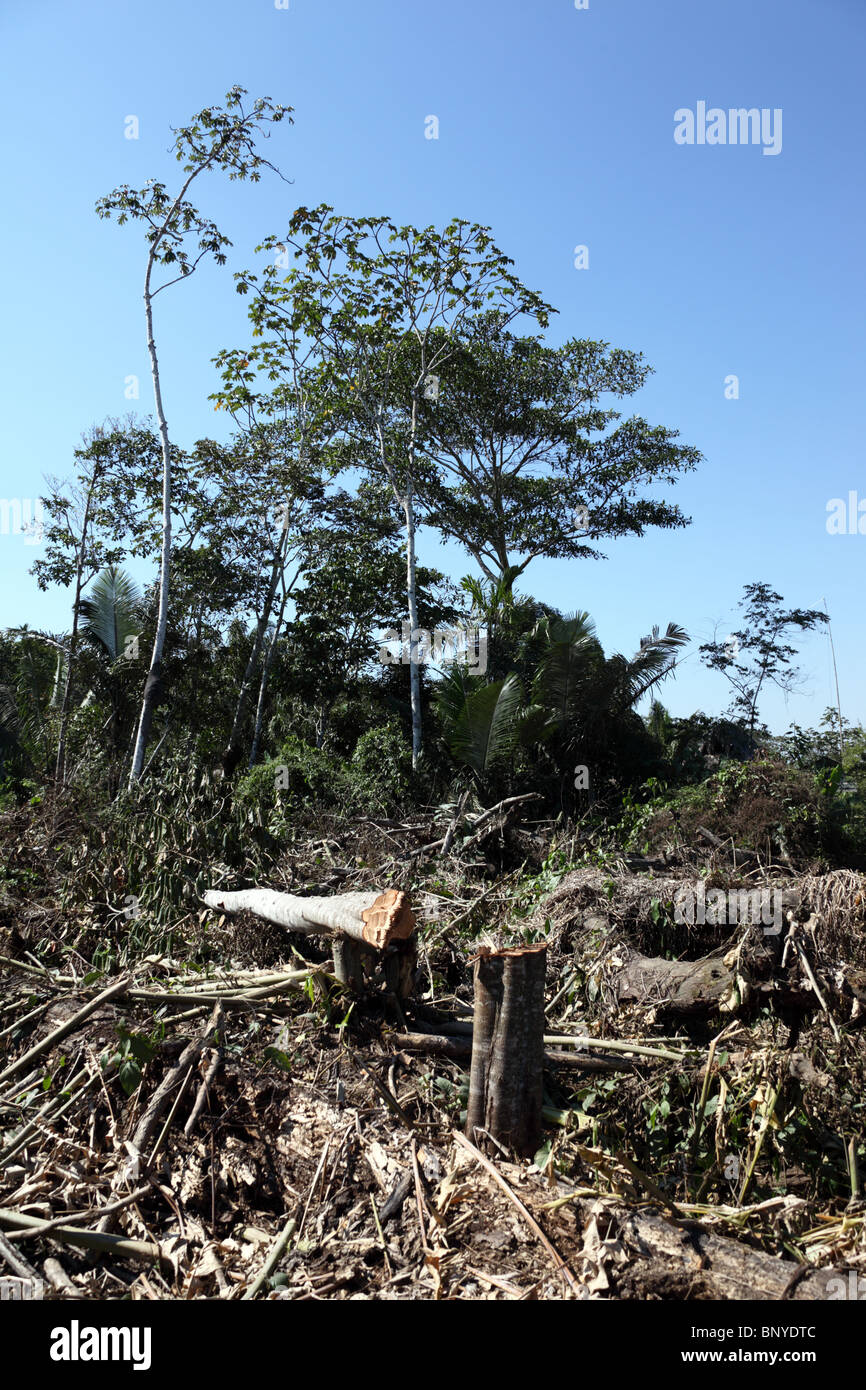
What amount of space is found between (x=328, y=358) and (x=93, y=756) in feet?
24.7

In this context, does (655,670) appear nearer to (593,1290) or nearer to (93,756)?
(93,756)

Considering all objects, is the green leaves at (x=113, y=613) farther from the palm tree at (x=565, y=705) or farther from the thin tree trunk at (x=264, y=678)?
the palm tree at (x=565, y=705)

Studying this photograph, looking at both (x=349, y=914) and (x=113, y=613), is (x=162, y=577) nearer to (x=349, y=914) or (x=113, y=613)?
(x=113, y=613)

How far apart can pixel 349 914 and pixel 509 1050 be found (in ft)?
3.46

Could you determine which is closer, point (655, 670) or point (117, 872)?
point (117, 872)

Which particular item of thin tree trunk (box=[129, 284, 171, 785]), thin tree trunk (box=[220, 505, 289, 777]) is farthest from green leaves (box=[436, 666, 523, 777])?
thin tree trunk (box=[220, 505, 289, 777])

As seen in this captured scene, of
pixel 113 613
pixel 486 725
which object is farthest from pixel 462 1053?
pixel 113 613

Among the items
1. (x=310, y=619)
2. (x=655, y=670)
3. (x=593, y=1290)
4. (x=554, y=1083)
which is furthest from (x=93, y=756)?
(x=593, y=1290)

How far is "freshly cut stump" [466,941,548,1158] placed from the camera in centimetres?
350

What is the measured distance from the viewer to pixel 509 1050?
3498 millimetres

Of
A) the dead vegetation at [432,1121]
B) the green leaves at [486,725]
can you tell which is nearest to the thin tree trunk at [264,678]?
the green leaves at [486,725]

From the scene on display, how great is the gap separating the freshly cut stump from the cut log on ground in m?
0.52

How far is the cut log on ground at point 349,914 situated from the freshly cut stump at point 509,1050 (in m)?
0.52
